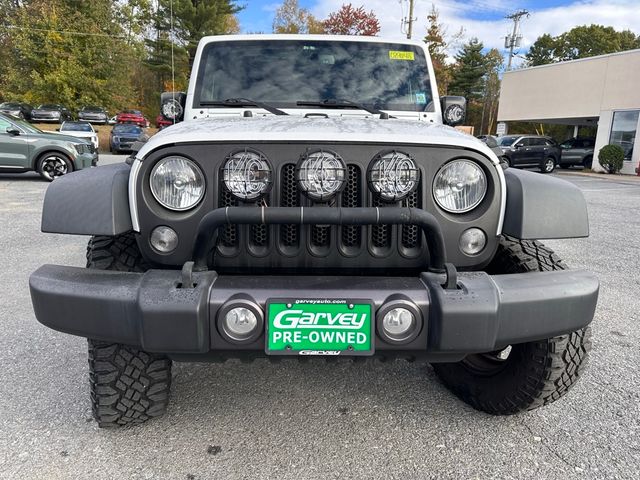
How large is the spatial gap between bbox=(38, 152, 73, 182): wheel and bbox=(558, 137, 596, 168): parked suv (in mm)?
21687

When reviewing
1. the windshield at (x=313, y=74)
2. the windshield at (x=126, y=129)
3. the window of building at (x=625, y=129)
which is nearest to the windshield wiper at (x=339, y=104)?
the windshield at (x=313, y=74)

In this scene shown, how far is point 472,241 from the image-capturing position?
1.87 metres

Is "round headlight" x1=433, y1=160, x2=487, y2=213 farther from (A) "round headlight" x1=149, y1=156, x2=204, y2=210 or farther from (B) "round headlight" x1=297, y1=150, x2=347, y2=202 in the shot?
(A) "round headlight" x1=149, y1=156, x2=204, y2=210

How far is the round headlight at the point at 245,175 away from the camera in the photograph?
177 centimetres

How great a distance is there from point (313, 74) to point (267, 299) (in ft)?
6.31

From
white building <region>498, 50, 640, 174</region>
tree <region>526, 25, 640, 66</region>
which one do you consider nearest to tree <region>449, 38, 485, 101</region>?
tree <region>526, 25, 640, 66</region>

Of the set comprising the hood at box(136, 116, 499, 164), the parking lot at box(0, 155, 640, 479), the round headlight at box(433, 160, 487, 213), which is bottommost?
the parking lot at box(0, 155, 640, 479)

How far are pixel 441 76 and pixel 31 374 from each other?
4137 centimetres

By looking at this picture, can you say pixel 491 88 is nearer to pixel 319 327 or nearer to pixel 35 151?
pixel 35 151

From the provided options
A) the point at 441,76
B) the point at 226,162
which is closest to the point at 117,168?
the point at 226,162

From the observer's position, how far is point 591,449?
2.04 metres

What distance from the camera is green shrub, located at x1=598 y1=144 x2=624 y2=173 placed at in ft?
67.9

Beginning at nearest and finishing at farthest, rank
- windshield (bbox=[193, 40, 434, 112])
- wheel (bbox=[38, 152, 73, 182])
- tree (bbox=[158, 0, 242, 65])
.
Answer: windshield (bbox=[193, 40, 434, 112])
wheel (bbox=[38, 152, 73, 182])
tree (bbox=[158, 0, 242, 65])

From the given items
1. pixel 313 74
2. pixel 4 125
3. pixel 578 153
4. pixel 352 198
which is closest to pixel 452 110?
pixel 313 74
